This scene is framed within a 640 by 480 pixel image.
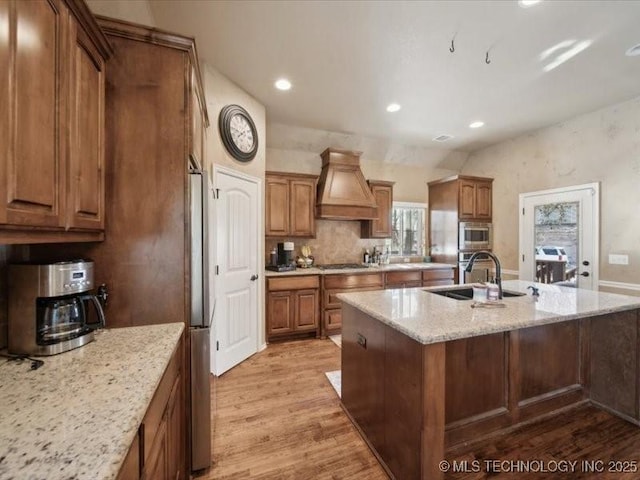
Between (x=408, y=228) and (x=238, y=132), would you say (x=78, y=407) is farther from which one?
(x=408, y=228)

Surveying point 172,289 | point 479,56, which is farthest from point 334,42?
point 172,289

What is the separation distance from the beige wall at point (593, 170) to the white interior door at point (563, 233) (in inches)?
3.9

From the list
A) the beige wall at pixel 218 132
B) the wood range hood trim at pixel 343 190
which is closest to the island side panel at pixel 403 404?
the beige wall at pixel 218 132

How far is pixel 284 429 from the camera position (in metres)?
2.01

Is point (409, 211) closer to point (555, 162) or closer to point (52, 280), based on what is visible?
point (555, 162)

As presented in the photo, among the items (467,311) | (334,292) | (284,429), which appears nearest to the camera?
(467,311)

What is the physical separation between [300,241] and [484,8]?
3325 mm

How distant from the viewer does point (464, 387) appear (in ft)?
5.98

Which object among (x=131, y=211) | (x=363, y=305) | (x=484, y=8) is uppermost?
(x=484, y=8)

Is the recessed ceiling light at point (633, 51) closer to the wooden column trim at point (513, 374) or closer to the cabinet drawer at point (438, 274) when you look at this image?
the wooden column trim at point (513, 374)

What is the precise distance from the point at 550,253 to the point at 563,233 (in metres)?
0.33

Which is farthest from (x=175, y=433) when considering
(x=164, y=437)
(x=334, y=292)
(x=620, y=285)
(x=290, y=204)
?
(x=620, y=285)

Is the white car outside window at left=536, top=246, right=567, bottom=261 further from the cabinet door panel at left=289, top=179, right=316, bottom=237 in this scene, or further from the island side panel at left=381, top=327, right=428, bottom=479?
the island side panel at left=381, top=327, right=428, bottom=479

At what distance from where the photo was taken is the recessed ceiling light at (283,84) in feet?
9.65
